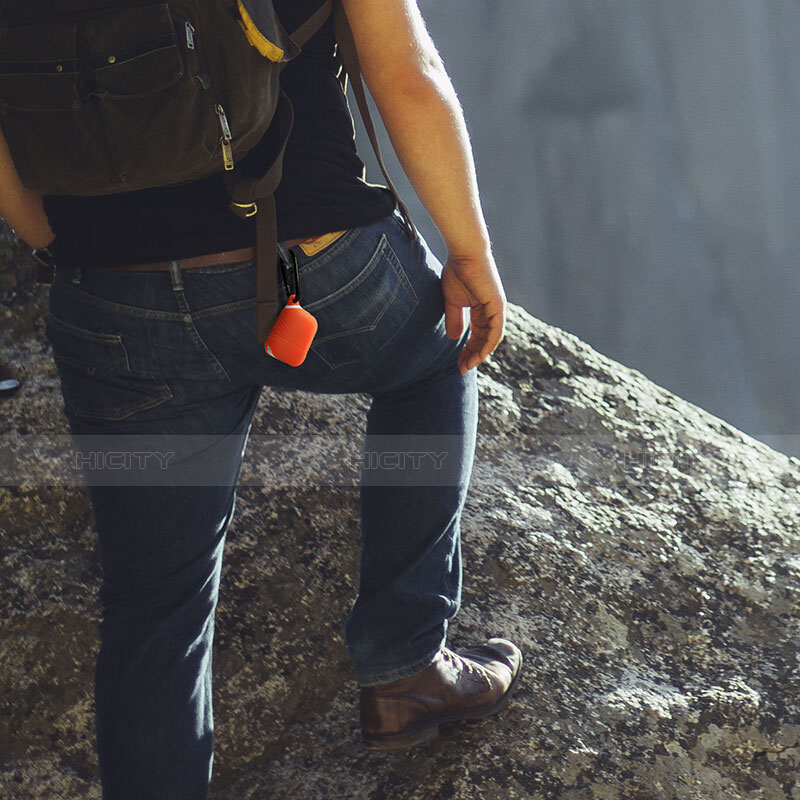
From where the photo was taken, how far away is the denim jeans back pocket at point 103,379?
29.9 inches

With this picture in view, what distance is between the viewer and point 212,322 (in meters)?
0.74

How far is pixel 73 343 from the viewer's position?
0.78 meters

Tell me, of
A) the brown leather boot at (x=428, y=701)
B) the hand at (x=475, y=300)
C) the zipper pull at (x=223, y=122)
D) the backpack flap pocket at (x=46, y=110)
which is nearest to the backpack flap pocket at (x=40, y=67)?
the backpack flap pocket at (x=46, y=110)

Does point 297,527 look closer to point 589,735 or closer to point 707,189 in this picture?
point 589,735

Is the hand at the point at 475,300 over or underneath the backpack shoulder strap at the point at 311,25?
underneath

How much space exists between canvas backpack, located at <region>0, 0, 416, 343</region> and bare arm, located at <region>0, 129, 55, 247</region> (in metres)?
0.08

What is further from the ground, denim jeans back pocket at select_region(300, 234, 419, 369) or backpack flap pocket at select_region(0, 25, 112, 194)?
backpack flap pocket at select_region(0, 25, 112, 194)

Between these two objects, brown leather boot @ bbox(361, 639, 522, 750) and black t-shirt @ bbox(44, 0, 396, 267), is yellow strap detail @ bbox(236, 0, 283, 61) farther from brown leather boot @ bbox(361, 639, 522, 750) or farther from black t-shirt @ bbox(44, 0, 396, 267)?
brown leather boot @ bbox(361, 639, 522, 750)

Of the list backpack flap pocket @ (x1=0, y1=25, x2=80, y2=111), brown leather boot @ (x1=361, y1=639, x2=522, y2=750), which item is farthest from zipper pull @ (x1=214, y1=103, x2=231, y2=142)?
brown leather boot @ (x1=361, y1=639, x2=522, y2=750)

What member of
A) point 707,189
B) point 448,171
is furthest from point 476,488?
point 707,189

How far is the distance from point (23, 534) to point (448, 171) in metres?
0.86

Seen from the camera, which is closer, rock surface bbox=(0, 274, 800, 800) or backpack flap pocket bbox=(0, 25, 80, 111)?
backpack flap pocket bbox=(0, 25, 80, 111)

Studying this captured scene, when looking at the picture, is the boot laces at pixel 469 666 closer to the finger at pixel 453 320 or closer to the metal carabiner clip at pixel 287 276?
the finger at pixel 453 320

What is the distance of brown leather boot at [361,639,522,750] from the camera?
0.99 metres
